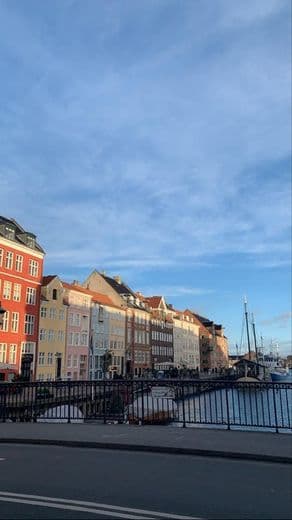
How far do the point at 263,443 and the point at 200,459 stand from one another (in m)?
1.94

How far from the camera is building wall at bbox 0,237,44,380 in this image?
54594 millimetres

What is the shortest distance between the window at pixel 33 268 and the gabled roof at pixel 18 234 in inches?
66.9

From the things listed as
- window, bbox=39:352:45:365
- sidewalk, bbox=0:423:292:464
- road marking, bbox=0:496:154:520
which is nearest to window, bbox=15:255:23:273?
window, bbox=39:352:45:365

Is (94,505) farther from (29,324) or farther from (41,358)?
(41,358)

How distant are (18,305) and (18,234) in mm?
9288

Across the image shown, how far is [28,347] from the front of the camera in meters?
58.7

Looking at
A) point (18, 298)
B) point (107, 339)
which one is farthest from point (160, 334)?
point (18, 298)

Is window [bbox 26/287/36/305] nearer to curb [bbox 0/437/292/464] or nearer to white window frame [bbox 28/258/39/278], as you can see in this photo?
white window frame [bbox 28/258/39/278]

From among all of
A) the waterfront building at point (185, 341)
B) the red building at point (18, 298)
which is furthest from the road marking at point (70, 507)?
the waterfront building at point (185, 341)

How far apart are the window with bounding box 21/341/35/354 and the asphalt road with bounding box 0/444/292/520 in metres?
49.1

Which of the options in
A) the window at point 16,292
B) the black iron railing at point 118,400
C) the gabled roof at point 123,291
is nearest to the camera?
the black iron railing at point 118,400

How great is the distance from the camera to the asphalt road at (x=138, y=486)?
580 cm

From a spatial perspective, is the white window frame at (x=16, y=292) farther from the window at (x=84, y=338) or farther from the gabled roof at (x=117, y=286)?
the gabled roof at (x=117, y=286)

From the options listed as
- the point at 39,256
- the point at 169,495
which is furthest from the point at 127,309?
the point at 169,495
